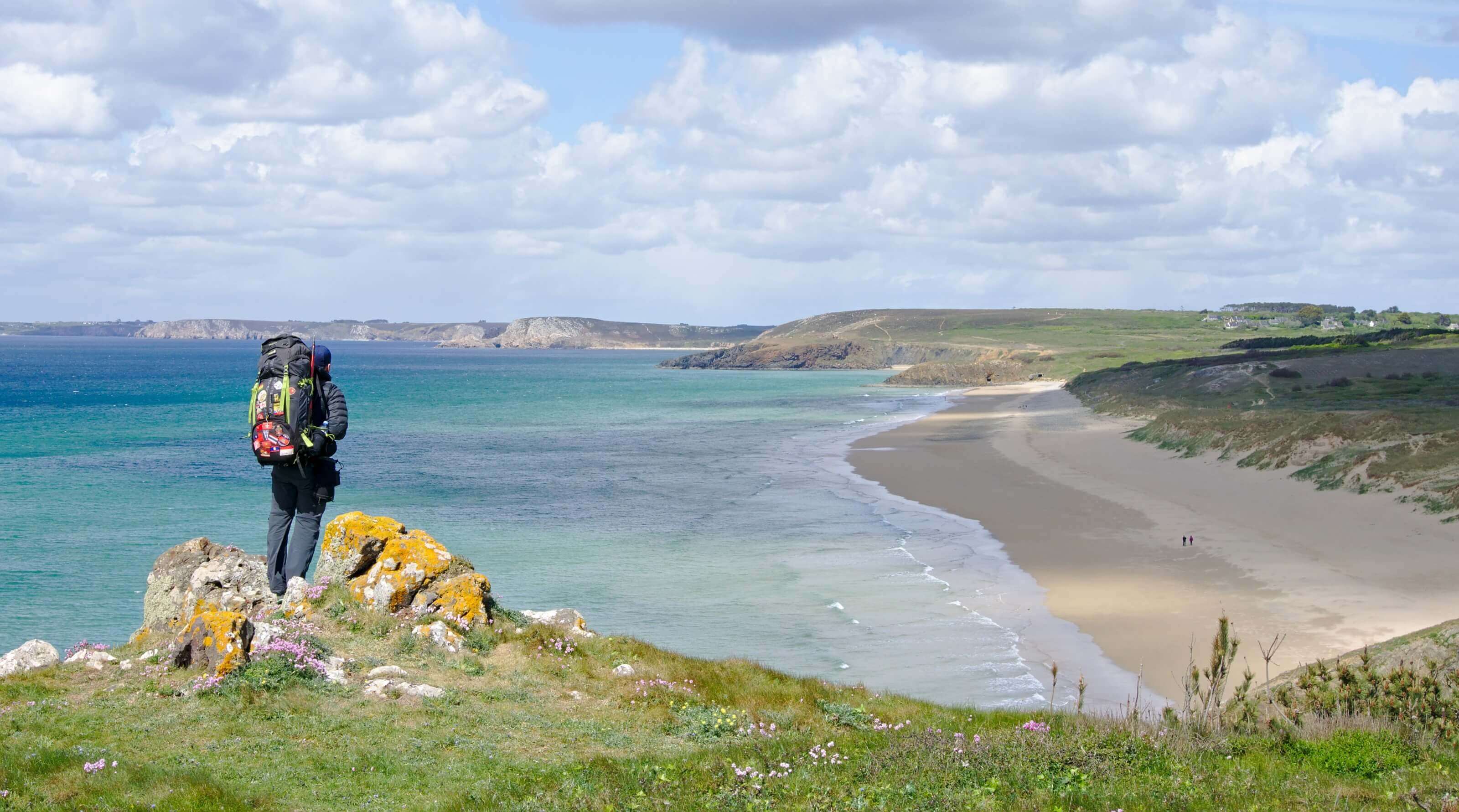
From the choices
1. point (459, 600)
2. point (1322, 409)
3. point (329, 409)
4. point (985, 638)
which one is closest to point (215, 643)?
point (329, 409)

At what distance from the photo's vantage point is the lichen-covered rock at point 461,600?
32.6 feet

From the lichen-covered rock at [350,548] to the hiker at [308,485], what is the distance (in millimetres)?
177

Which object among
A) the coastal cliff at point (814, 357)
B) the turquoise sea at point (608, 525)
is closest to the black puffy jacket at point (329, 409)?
the turquoise sea at point (608, 525)

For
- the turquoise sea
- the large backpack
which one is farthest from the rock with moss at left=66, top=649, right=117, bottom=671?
the turquoise sea

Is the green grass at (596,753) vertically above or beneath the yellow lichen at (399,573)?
beneath

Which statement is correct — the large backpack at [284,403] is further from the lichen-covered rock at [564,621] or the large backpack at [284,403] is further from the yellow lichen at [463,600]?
the lichen-covered rock at [564,621]

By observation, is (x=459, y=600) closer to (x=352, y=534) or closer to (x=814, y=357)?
(x=352, y=534)

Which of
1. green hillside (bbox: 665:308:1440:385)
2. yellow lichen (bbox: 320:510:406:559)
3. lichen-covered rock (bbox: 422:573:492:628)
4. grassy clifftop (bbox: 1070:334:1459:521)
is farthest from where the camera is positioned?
green hillside (bbox: 665:308:1440:385)

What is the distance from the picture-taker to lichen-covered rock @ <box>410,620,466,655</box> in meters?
9.48

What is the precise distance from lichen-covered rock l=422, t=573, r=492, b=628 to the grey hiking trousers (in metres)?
1.21

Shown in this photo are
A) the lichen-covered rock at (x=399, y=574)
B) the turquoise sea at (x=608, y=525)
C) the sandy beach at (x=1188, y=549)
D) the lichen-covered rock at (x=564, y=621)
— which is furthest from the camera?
the turquoise sea at (x=608, y=525)

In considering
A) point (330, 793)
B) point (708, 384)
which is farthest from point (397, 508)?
point (708, 384)

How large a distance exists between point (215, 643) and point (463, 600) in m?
2.62

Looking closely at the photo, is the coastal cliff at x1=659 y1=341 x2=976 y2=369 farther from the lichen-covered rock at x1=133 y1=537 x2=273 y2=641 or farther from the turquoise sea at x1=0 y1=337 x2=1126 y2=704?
the lichen-covered rock at x1=133 y1=537 x2=273 y2=641
